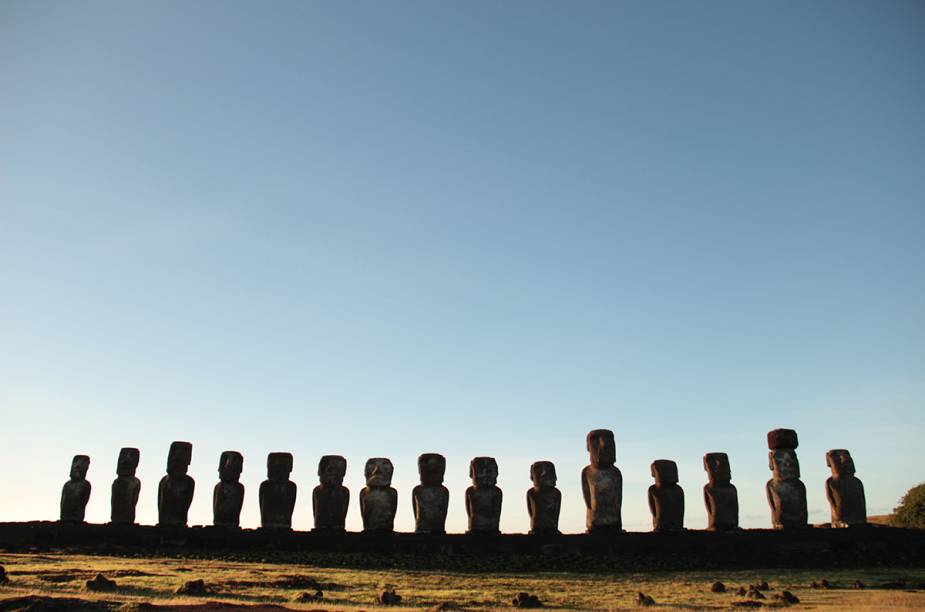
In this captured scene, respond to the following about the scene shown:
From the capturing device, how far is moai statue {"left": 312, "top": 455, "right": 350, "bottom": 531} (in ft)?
64.3

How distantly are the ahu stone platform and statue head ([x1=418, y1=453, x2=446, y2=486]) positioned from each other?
1505 millimetres

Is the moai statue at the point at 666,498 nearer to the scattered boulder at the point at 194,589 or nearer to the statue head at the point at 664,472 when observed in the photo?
the statue head at the point at 664,472

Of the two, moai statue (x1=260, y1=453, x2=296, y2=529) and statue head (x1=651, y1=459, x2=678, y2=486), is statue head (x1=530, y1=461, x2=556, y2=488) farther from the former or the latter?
moai statue (x1=260, y1=453, x2=296, y2=529)

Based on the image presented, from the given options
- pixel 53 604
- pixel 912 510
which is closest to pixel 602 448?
pixel 53 604

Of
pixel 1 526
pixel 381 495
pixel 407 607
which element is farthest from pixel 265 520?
pixel 407 607

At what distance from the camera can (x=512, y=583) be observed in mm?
14508

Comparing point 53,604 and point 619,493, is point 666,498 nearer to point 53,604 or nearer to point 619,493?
point 619,493

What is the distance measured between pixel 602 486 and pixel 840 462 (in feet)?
18.8

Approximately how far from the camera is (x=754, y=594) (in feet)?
42.8

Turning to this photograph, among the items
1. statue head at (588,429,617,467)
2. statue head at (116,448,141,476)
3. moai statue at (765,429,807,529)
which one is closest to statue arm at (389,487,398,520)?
statue head at (588,429,617,467)

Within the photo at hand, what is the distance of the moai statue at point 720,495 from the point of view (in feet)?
63.2

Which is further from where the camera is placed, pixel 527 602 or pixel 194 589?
pixel 194 589

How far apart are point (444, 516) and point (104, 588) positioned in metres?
8.50

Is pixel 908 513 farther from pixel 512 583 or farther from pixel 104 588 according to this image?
pixel 104 588
